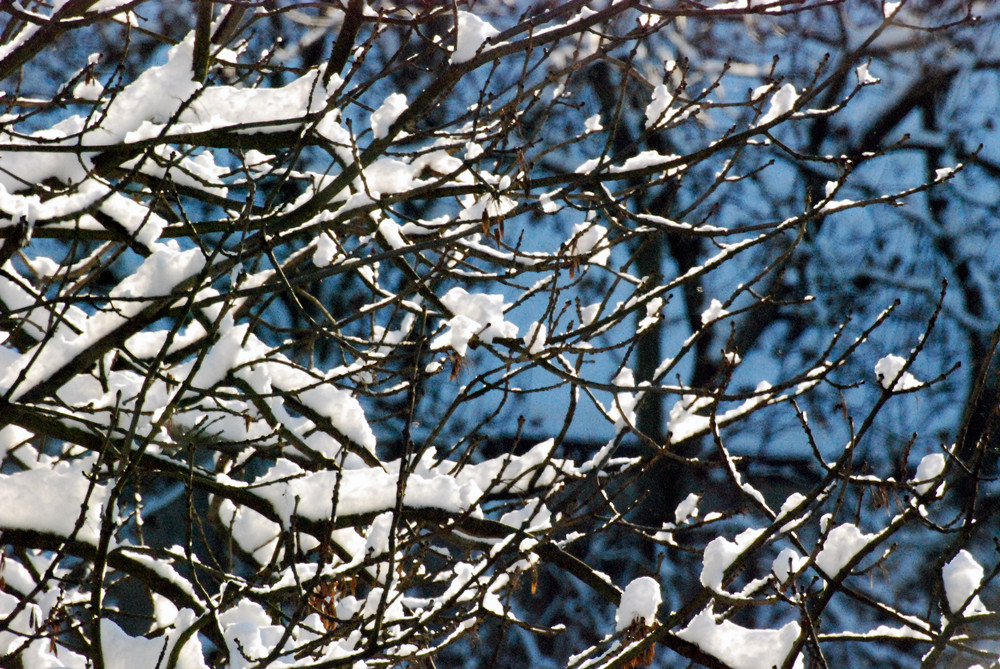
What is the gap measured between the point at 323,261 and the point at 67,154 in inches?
32.6

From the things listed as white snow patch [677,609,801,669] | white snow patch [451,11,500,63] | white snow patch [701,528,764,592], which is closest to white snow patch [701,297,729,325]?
white snow patch [701,528,764,592]

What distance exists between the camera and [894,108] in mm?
6773

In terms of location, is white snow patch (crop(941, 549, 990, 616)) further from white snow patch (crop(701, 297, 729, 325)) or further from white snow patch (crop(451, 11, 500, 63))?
white snow patch (crop(451, 11, 500, 63))

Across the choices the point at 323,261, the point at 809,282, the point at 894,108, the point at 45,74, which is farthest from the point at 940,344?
the point at 45,74

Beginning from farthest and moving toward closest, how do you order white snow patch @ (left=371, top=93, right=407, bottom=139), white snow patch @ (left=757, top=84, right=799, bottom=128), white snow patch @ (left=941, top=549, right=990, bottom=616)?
white snow patch @ (left=757, top=84, right=799, bottom=128) < white snow patch @ (left=371, top=93, right=407, bottom=139) < white snow patch @ (left=941, top=549, right=990, bottom=616)

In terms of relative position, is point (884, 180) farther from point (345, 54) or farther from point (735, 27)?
point (345, 54)

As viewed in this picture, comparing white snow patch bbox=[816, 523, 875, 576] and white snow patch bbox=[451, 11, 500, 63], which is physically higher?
white snow patch bbox=[451, 11, 500, 63]

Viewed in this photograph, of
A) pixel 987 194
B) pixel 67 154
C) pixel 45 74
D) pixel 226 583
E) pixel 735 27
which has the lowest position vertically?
pixel 226 583

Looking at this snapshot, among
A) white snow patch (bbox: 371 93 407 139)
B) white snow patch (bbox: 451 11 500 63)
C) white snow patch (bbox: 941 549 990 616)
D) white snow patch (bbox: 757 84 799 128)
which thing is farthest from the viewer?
white snow patch (bbox: 757 84 799 128)

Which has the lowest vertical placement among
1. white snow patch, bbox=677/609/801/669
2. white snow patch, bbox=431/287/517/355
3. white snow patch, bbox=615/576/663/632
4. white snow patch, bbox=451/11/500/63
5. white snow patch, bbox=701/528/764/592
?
white snow patch, bbox=677/609/801/669

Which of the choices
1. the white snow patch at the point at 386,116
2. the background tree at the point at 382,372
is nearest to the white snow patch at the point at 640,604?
the background tree at the point at 382,372

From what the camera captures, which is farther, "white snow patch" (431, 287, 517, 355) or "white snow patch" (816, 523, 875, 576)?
"white snow patch" (431, 287, 517, 355)

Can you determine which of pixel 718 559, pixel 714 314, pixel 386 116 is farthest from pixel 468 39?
pixel 718 559

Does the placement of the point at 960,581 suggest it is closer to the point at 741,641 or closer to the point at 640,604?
the point at 741,641
